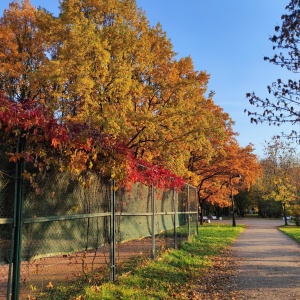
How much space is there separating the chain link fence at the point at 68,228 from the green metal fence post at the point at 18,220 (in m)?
0.03

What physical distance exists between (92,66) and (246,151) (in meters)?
17.4

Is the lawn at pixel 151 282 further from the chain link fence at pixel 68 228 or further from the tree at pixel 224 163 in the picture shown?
the tree at pixel 224 163

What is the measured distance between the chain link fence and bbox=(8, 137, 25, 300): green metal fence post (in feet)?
0.11

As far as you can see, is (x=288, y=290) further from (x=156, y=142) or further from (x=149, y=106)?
(x=149, y=106)

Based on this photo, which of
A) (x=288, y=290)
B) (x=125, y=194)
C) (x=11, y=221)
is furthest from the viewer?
(x=125, y=194)

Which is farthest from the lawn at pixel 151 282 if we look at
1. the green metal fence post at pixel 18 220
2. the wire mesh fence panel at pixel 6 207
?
the wire mesh fence panel at pixel 6 207

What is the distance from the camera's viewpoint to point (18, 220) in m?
4.05

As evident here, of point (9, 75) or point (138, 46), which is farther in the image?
point (9, 75)

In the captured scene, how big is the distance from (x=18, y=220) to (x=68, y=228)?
5.19ft

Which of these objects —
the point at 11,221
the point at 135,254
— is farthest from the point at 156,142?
the point at 11,221

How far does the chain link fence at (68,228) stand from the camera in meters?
4.13

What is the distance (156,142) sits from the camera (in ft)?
42.3

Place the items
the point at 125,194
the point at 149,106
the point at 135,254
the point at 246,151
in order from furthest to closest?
the point at 246,151, the point at 149,106, the point at 135,254, the point at 125,194

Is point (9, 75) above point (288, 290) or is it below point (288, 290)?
above
